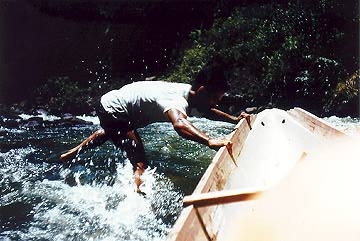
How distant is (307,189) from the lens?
3.42 metres

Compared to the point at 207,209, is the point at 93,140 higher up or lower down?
lower down

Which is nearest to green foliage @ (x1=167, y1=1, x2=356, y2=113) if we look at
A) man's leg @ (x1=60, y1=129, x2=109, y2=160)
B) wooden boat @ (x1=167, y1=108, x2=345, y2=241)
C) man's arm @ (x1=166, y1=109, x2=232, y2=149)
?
wooden boat @ (x1=167, y1=108, x2=345, y2=241)

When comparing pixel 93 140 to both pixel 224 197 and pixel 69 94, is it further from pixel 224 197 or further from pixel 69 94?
pixel 69 94

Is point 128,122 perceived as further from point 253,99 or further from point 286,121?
point 253,99

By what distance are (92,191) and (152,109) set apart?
5.46ft

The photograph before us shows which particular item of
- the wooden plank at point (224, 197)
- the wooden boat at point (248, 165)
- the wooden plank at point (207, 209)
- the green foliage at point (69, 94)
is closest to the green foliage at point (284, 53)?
the green foliage at point (69, 94)

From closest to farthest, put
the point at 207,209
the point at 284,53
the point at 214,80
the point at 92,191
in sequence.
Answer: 1. the point at 207,209
2. the point at 214,80
3. the point at 92,191
4. the point at 284,53

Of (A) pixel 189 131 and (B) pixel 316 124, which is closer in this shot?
(A) pixel 189 131

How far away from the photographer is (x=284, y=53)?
11.7 m

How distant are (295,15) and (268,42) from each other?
129cm

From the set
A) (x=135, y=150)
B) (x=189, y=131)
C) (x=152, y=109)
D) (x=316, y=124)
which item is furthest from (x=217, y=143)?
(x=316, y=124)

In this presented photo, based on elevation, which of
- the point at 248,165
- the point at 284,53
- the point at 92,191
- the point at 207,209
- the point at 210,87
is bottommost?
the point at 92,191

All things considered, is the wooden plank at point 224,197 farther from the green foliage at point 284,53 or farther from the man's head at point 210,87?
the green foliage at point 284,53

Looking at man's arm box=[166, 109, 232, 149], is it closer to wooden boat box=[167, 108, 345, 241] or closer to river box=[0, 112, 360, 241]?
wooden boat box=[167, 108, 345, 241]
